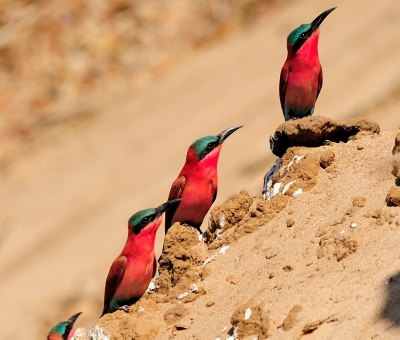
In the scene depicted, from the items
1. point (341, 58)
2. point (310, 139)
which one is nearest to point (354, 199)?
point (310, 139)

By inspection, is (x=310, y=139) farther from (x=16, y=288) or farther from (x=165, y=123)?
(x=165, y=123)

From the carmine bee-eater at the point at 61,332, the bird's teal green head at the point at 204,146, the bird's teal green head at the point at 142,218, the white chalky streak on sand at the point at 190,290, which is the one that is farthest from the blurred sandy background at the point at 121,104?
the white chalky streak on sand at the point at 190,290

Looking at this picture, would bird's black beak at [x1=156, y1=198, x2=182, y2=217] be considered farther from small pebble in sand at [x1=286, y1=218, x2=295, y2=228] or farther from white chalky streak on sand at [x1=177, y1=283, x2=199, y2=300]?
small pebble in sand at [x1=286, y1=218, x2=295, y2=228]

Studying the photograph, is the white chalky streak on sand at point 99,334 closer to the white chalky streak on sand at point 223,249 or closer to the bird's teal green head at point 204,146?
the white chalky streak on sand at point 223,249

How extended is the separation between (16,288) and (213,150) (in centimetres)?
748

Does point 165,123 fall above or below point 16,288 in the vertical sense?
above

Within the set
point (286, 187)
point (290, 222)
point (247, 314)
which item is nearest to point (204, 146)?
point (286, 187)

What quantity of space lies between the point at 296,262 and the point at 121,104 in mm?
13398

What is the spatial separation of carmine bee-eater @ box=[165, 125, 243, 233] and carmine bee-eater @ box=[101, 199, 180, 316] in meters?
0.34

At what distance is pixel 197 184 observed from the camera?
696 centimetres

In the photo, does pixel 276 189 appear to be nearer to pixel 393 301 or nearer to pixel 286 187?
pixel 286 187

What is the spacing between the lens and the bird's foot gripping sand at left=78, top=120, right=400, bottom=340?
4.74 m

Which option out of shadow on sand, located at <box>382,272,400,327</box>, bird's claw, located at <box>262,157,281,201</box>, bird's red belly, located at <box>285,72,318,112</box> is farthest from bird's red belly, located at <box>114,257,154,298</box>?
shadow on sand, located at <box>382,272,400,327</box>

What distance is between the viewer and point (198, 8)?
19.6 m
